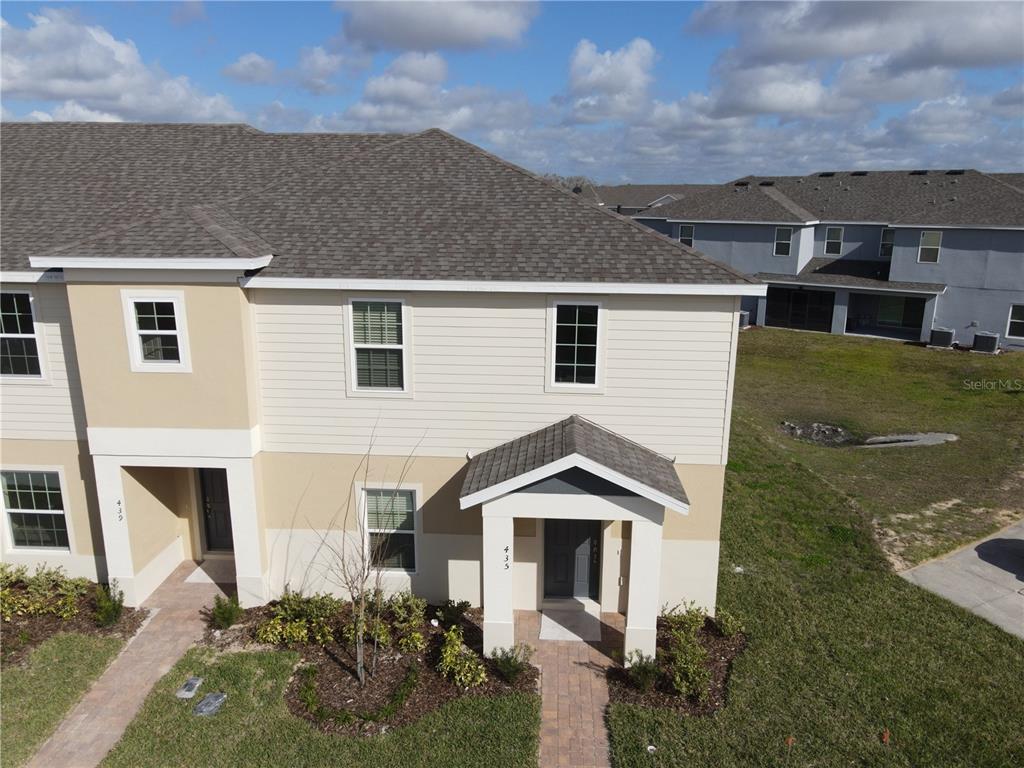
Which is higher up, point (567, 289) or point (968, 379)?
point (567, 289)

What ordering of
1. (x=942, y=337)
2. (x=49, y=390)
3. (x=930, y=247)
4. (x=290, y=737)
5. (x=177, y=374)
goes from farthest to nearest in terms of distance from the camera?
1. (x=930, y=247)
2. (x=942, y=337)
3. (x=49, y=390)
4. (x=177, y=374)
5. (x=290, y=737)

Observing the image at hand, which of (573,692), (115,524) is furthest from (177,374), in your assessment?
(573,692)

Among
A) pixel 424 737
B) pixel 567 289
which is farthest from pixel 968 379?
pixel 424 737

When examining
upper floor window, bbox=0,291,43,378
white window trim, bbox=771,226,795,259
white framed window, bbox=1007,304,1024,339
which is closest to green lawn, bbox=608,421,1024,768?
upper floor window, bbox=0,291,43,378

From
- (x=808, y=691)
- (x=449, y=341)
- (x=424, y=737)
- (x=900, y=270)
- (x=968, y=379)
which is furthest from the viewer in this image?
(x=900, y=270)

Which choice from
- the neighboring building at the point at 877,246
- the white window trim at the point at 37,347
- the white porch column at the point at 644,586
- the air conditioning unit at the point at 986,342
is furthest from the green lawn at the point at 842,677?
the neighboring building at the point at 877,246

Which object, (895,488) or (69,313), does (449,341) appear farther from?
(895,488)

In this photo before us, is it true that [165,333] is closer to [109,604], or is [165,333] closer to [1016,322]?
[109,604]

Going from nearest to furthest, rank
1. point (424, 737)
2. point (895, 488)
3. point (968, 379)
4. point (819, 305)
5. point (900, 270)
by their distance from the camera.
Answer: point (424, 737)
point (895, 488)
point (968, 379)
point (900, 270)
point (819, 305)
